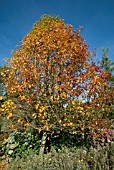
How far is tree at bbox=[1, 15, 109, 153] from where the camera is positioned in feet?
22.1

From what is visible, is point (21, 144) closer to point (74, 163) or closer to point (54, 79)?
point (54, 79)

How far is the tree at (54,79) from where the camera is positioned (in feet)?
22.1

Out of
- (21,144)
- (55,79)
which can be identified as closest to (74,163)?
(55,79)

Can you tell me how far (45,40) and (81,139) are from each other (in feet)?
14.1

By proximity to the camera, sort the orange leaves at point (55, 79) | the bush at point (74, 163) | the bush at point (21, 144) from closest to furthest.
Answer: the bush at point (74, 163) → the orange leaves at point (55, 79) → the bush at point (21, 144)

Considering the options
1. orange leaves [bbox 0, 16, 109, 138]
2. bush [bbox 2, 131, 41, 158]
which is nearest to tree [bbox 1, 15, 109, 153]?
orange leaves [bbox 0, 16, 109, 138]

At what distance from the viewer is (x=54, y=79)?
705cm

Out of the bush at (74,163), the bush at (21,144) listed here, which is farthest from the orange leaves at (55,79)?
the bush at (74,163)

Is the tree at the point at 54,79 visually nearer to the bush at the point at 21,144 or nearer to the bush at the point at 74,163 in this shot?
the bush at the point at 21,144

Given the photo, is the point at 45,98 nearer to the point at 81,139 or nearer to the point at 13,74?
the point at 13,74

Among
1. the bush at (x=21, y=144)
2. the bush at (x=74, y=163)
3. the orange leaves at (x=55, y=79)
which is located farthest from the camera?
the bush at (x=21, y=144)

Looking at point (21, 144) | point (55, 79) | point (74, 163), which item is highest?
point (55, 79)

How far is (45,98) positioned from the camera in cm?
700

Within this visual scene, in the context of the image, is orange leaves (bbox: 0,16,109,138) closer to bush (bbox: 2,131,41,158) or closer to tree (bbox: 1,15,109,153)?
tree (bbox: 1,15,109,153)
